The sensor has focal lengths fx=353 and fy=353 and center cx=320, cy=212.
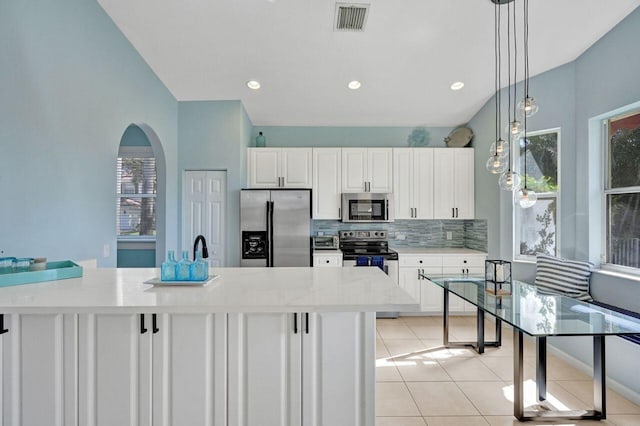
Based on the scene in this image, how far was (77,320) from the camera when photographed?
1597mm

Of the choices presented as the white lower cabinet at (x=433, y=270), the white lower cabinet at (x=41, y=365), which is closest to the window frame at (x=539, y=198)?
the white lower cabinet at (x=433, y=270)

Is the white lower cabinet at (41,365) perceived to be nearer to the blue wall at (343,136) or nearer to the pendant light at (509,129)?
the pendant light at (509,129)

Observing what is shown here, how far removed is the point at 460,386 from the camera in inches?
114

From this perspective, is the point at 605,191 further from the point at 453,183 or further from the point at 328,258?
the point at 328,258

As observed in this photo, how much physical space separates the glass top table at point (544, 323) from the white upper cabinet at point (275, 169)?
8.58 feet

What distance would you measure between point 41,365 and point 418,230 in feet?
15.1

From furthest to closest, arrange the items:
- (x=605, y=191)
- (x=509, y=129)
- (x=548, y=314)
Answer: (x=605, y=191)
(x=509, y=129)
(x=548, y=314)

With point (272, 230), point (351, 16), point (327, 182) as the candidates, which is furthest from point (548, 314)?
point (327, 182)

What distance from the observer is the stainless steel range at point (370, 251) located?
4.62 m

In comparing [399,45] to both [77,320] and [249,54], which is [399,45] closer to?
[249,54]

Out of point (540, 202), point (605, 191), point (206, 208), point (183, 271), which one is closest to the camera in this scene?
point (183, 271)

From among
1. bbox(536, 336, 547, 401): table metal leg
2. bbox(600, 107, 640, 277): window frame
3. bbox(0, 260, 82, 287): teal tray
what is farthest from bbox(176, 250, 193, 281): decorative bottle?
bbox(600, 107, 640, 277): window frame

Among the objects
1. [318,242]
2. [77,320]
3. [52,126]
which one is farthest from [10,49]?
[318,242]

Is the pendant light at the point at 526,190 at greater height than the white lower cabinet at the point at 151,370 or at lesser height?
greater
